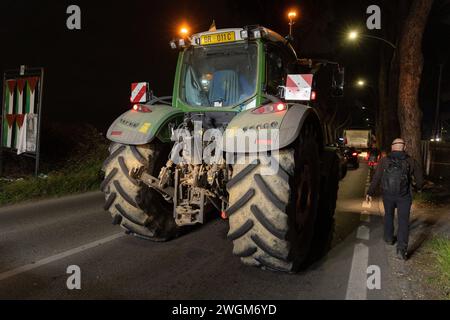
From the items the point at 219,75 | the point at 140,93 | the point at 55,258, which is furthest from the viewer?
the point at 140,93

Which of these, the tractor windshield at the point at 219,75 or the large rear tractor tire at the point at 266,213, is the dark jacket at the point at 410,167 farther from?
the tractor windshield at the point at 219,75

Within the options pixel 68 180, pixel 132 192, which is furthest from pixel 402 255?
pixel 68 180

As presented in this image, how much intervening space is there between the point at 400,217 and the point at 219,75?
320 centimetres

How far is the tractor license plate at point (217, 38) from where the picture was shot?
5.60 m

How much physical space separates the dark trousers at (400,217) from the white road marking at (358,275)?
1.46ft

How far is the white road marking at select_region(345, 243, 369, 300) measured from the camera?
4207 mm

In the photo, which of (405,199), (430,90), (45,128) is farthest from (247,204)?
(430,90)

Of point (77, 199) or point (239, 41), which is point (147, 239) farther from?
point (77, 199)

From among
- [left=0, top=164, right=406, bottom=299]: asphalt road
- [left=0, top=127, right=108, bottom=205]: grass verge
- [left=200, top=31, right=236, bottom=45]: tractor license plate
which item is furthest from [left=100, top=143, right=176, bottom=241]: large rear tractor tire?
[left=0, top=127, right=108, bottom=205]: grass verge

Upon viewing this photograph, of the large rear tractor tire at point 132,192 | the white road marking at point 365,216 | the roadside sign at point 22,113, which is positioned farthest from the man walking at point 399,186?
the roadside sign at point 22,113

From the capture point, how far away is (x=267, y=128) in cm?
431

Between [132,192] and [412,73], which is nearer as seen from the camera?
[132,192]

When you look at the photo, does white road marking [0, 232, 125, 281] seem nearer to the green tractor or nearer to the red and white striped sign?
the green tractor

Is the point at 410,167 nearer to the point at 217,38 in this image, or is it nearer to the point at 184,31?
the point at 217,38
